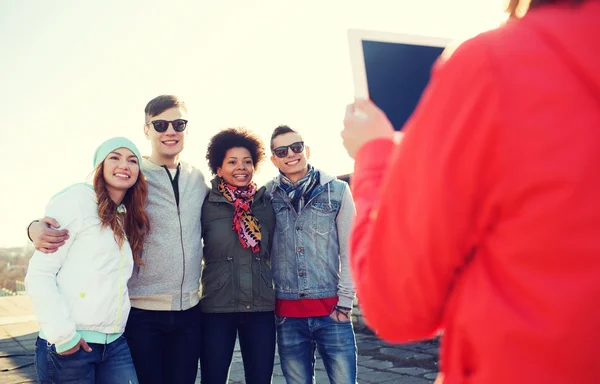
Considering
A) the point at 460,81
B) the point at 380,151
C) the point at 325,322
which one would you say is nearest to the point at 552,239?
the point at 460,81

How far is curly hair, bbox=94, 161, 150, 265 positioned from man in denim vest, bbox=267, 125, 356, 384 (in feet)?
3.16

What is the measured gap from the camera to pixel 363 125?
0.97 m

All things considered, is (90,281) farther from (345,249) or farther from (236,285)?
(345,249)

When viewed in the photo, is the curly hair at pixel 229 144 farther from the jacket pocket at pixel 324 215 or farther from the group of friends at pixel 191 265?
the jacket pocket at pixel 324 215

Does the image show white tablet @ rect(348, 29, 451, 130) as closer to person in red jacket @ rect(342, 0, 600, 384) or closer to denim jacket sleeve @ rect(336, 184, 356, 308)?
person in red jacket @ rect(342, 0, 600, 384)

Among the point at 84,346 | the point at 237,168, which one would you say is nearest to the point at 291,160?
the point at 237,168

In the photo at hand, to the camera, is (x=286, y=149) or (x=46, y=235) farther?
(x=286, y=149)

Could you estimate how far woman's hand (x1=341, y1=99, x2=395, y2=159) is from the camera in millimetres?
956

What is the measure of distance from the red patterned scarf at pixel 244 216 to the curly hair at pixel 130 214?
22.7 inches

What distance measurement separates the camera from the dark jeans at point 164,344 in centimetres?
313

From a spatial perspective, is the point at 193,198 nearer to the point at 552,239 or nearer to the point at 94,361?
the point at 94,361

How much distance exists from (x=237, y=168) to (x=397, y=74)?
112 inches

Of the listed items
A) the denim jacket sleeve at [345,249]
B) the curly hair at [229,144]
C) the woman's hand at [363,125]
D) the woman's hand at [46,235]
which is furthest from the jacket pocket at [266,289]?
the woman's hand at [363,125]

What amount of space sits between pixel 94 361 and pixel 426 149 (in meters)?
2.61
